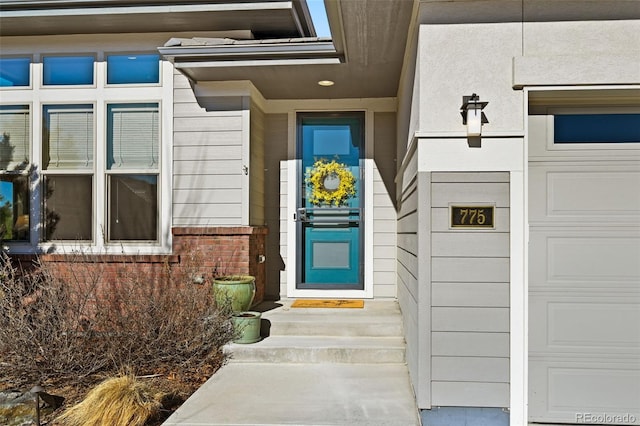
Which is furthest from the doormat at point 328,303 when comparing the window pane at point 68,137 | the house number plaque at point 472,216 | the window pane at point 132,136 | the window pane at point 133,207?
the window pane at point 68,137

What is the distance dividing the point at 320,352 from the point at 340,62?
9.84ft

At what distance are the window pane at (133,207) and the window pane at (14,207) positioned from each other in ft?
3.56

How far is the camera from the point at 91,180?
6.10 metres

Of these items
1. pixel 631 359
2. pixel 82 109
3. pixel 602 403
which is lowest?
pixel 602 403

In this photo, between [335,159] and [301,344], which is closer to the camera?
[301,344]

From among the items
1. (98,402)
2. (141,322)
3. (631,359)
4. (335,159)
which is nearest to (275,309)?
(141,322)

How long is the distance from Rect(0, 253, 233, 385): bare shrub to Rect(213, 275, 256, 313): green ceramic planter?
0.15 m

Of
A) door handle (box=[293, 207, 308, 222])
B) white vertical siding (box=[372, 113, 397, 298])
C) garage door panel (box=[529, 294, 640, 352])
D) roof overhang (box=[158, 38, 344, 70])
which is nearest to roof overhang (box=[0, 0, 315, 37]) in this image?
roof overhang (box=[158, 38, 344, 70])

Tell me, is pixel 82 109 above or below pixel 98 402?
above

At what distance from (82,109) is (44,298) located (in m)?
2.55

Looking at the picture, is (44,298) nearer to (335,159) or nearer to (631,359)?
(335,159)

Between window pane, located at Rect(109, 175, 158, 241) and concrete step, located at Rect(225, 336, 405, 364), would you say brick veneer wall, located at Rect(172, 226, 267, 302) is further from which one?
concrete step, located at Rect(225, 336, 405, 364)

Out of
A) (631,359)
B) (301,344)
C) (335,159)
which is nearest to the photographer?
(631,359)

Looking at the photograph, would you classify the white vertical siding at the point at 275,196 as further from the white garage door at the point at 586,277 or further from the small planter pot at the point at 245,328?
the white garage door at the point at 586,277
